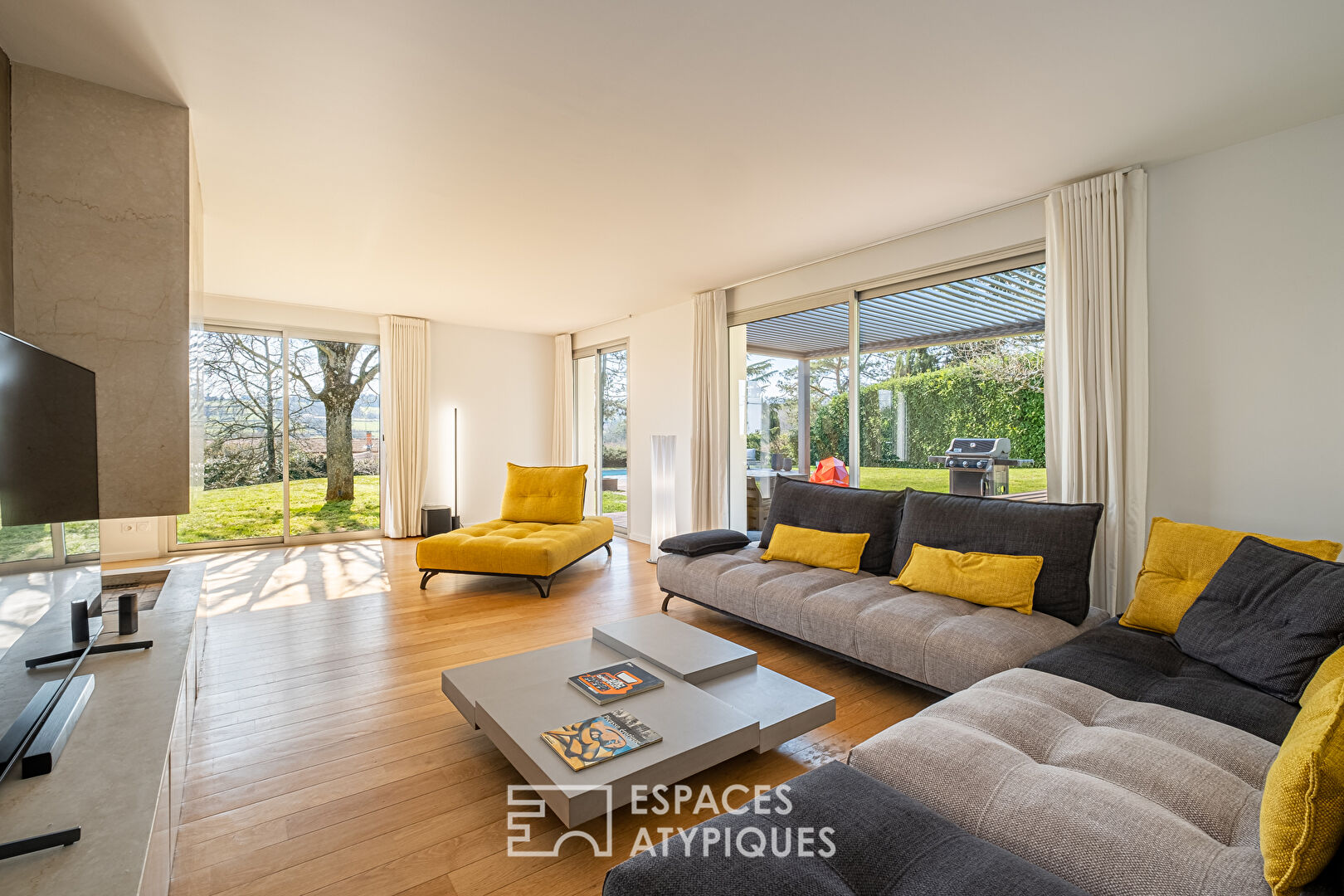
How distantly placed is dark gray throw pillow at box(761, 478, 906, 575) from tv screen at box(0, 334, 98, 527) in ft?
10.8

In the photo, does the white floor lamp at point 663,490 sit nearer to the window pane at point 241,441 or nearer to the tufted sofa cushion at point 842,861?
the window pane at point 241,441

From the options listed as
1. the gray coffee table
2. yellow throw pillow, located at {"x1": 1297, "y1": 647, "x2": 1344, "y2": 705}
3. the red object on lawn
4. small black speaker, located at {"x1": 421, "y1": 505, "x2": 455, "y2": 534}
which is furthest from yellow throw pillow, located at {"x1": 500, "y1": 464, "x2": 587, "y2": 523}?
yellow throw pillow, located at {"x1": 1297, "y1": 647, "x2": 1344, "y2": 705}

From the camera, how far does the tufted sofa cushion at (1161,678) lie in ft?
5.61

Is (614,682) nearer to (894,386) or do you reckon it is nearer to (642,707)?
(642,707)

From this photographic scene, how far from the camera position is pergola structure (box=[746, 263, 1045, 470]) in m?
3.60

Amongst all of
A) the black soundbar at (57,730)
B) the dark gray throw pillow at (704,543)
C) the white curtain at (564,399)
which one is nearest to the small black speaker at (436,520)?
the white curtain at (564,399)

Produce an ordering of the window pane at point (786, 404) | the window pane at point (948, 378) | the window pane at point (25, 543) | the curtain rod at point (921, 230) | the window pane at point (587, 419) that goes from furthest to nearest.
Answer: the window pane at point (587, 419)
the window pane at point (786, 404)
the window pane at point (948, 378)
the curtain rod at point (921, 230)
the window pane at point (25, 543)

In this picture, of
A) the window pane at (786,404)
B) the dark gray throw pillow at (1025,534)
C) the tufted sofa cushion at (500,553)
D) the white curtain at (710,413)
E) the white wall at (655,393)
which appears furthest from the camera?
the white wall at (655,393)

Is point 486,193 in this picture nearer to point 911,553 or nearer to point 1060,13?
point 1060,13

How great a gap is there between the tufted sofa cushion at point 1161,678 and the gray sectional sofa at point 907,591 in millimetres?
187

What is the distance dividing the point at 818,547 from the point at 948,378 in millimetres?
1456

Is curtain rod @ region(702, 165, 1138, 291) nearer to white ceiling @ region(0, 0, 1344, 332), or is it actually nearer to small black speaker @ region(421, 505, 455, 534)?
white ceiling @ region(0, 0, 1344, 332)

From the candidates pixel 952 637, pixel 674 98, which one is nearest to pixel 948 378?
pixel 952 637

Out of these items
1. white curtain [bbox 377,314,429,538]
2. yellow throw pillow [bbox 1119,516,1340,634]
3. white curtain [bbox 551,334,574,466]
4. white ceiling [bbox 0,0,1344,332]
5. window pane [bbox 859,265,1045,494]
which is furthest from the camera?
white curtain [bbox 551,334,574,466]
